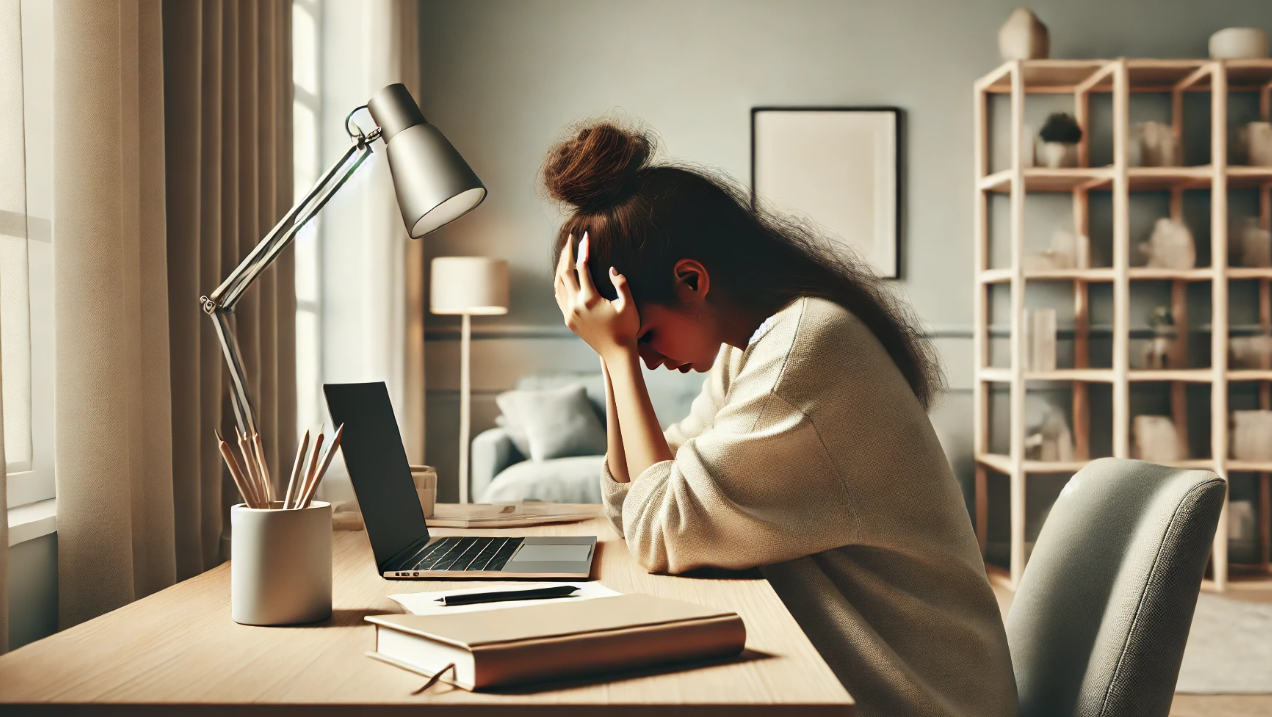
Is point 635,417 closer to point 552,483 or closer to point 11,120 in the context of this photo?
point 11,120

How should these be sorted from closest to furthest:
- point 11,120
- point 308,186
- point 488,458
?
point 11,120
point 308,186
point 488,458

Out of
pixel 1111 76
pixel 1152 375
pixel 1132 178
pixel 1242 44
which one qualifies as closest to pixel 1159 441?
pixel 1152 375

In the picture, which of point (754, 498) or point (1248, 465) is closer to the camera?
point (754, 498)

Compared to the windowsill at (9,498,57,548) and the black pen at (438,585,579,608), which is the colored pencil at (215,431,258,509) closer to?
the black pen at (438,585,579,608)

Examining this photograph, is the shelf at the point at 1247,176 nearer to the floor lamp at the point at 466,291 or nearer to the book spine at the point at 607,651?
the floor lamp at the point at 466,291

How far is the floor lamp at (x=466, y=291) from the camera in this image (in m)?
3.74

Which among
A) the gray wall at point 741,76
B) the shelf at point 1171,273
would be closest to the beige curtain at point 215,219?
the gray wall at point 741,76

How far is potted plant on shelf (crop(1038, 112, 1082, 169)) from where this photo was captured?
379 cm

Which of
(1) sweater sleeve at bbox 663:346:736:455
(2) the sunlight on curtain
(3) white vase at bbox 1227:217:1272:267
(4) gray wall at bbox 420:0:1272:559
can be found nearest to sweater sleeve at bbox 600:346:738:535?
(1) sweater sleeve at bbox 663:346:736:455

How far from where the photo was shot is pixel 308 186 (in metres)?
2.88

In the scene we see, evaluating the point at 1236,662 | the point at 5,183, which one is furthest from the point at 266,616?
the point at 1236,662

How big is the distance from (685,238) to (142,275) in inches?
29.5

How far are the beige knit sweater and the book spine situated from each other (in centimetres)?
24

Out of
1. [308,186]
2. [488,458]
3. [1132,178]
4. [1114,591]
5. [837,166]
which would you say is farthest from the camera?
[837,166]
